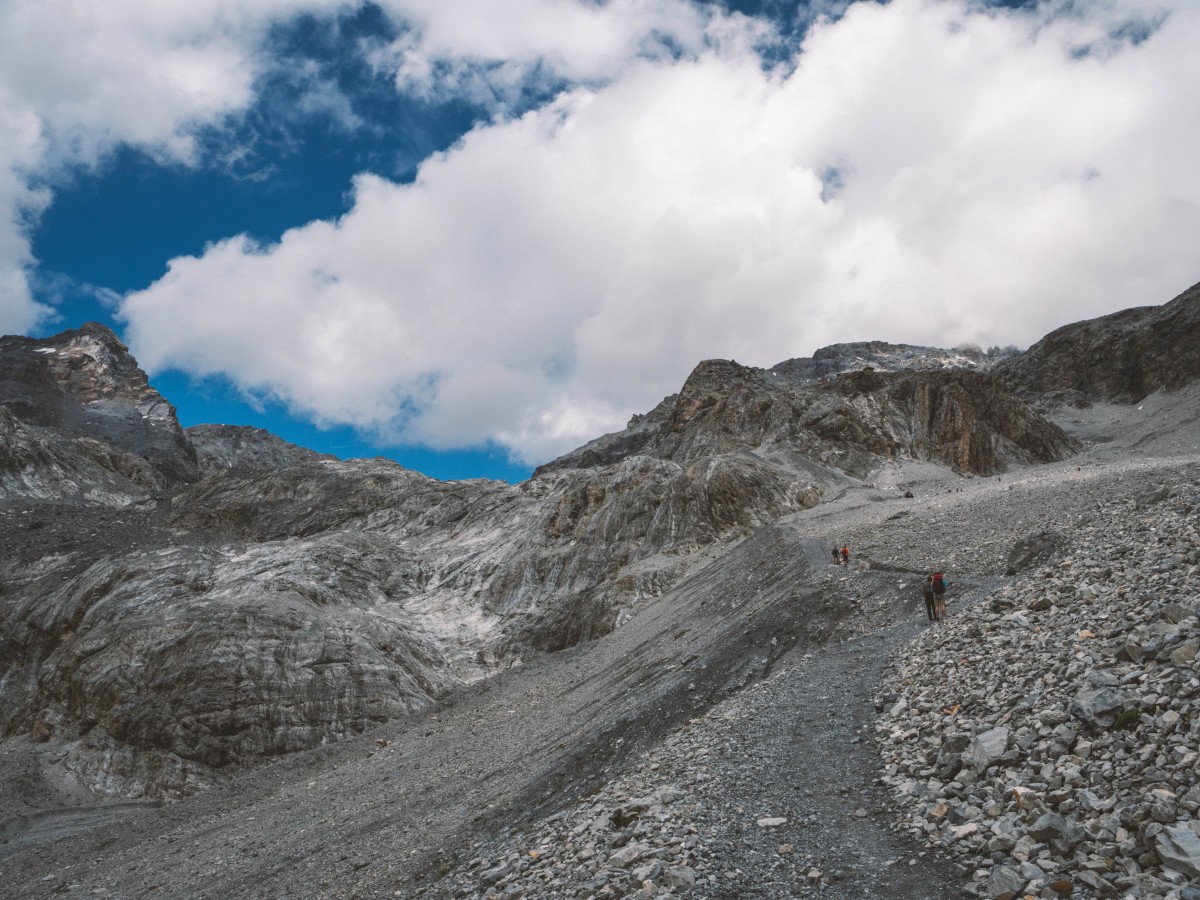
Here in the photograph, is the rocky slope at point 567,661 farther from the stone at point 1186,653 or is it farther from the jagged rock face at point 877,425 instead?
the stone at point 1186,653

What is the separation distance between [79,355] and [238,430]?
38.6 metres

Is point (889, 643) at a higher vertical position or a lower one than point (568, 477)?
lower

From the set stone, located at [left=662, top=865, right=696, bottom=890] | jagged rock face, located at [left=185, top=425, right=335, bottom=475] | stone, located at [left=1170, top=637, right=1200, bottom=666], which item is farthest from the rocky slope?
jagged rock face, located at [left=185, top=425, right=335, bottom=475]

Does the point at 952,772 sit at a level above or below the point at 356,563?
below

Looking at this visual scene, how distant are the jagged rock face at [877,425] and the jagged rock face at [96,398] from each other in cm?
9357

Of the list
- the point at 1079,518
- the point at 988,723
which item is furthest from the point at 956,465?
the point at 988,723

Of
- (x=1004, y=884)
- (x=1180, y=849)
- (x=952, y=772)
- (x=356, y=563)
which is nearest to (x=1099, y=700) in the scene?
(x=952, y=772)

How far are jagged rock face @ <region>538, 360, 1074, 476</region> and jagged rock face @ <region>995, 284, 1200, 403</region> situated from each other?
133 feet

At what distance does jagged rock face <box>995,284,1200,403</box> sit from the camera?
378 feet

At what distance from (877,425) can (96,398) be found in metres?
175

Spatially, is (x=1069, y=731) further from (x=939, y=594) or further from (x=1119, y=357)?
(x=1119, y=357)

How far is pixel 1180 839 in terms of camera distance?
7.80m

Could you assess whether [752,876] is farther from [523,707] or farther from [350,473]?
[350,473]

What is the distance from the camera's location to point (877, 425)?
86312 millimetres
